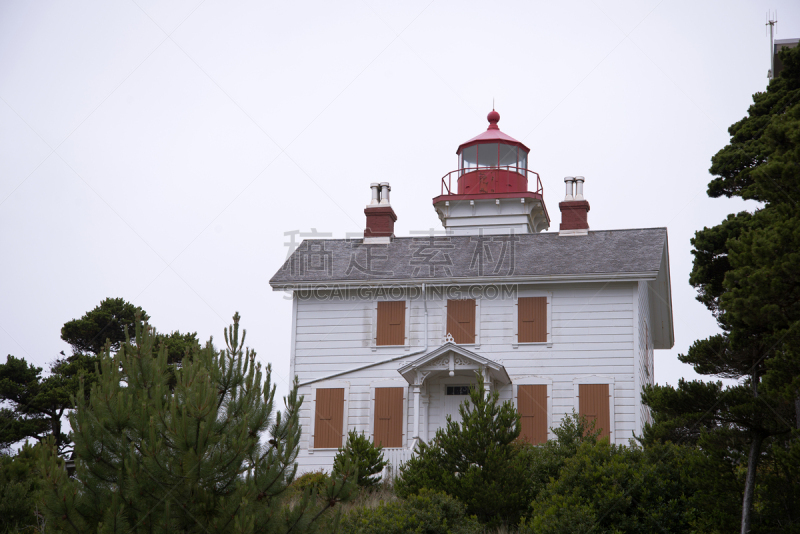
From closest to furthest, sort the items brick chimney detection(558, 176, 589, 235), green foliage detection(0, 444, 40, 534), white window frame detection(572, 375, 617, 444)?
green foliage detection(0, 444, 40, 534)
white window frame detection(572, 375, 617, 444)
brick chimney detection(558, 176, 589, 235)

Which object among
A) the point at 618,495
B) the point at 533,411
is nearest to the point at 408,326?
the point at 533,411

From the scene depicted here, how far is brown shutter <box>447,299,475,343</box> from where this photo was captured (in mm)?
19219

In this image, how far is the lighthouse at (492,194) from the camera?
25.9m

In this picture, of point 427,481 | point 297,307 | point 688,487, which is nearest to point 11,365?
Answer: point 297,307

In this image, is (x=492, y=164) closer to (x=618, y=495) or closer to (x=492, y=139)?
(x=492, y=139)

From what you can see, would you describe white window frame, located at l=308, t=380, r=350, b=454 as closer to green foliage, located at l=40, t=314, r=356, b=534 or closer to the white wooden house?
the white wooden house

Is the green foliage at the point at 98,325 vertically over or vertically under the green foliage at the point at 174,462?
over

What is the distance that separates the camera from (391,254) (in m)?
21.1

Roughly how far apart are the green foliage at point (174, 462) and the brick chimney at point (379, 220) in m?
14.3

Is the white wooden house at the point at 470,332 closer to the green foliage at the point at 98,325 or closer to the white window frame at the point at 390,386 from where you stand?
the white window frame at the point at 390,386

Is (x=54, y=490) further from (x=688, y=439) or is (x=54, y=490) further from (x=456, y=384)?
(x=456, y=384)

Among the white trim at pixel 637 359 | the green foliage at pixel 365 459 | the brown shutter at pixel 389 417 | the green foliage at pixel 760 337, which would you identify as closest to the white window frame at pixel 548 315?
the white trim at pixel 637 359

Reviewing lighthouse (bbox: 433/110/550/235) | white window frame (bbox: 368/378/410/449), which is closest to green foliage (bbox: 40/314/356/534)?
white window frame (bbox: 368/378/410/449)

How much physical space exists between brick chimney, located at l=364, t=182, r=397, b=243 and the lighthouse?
4210 mm
